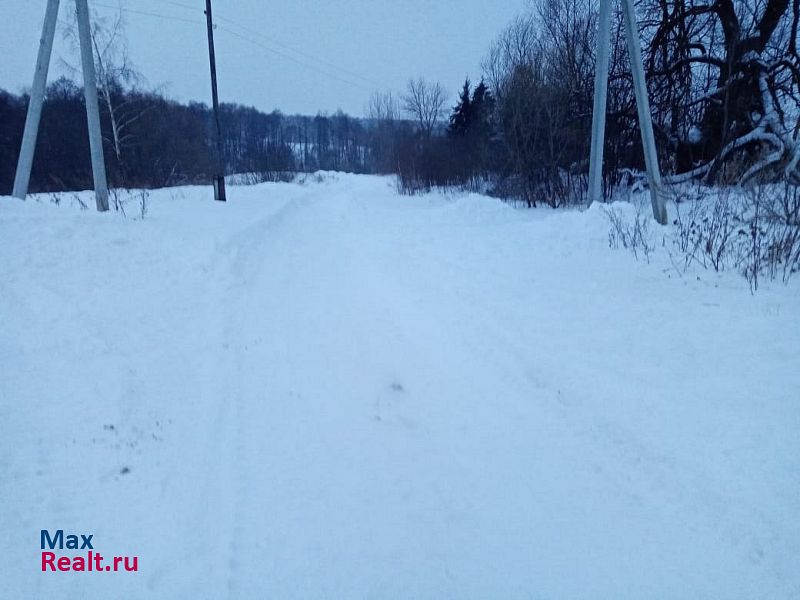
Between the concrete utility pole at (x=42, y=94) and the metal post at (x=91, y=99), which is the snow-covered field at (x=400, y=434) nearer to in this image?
the metal post at (x=91, y=99)

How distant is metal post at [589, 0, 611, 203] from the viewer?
32.3ft

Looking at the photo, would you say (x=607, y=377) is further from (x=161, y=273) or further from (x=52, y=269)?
(x=52, y=269)

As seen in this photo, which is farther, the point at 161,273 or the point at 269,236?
the point at 269,236

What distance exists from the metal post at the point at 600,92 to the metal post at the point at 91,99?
11248mm

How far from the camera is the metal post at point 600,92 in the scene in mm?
9836

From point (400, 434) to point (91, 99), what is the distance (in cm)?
1098

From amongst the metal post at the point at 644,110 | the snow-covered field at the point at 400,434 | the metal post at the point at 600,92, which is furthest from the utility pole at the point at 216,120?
the metal post at the point at 644,110

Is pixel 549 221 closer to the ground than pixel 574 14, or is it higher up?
closer to the ground

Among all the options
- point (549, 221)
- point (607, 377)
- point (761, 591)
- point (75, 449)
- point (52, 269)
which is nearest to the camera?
point (761, 591)

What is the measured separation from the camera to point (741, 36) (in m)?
12.6

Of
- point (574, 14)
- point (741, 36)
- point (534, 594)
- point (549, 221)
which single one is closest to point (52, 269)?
point (534, 594)

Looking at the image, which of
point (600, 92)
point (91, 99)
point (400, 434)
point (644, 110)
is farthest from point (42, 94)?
point (644, 110)

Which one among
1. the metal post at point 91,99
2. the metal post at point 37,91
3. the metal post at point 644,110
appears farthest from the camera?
the metal post at point 37,91

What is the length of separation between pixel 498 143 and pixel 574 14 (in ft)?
22.8
